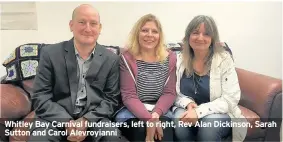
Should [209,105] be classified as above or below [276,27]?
below

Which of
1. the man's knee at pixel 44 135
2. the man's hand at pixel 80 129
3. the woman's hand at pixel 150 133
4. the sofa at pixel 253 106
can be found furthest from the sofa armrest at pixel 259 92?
the man's knee at pixel 44 135

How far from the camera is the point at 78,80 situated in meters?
1.49

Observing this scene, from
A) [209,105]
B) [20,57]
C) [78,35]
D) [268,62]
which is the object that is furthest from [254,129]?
[20,57]

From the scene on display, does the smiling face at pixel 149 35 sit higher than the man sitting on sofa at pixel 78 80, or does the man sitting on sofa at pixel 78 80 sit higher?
the smiling face at pixel 149 35

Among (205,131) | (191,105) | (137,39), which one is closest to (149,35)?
(137,39)

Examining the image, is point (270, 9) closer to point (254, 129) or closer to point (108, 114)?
point (254, 129)

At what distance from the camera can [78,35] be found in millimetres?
1485

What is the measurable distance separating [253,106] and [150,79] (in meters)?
0.64

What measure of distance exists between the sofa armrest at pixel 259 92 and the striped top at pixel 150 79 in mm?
543

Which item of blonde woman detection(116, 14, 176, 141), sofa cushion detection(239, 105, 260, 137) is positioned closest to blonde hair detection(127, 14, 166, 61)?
blonde woman detection(116, 14, 176, 141)

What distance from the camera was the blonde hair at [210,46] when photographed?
1527 mm

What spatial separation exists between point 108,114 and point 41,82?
14.9 inches

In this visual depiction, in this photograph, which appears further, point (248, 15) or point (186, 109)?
point (248, 15)

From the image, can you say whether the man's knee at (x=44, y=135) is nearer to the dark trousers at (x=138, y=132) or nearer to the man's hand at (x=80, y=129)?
the man's hand at (x=80, y=129)
